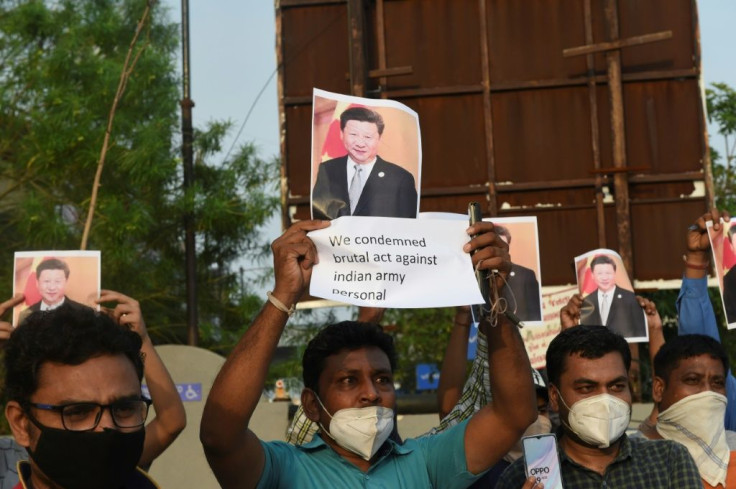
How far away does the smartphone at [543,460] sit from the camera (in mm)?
3811

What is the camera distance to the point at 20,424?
304cm

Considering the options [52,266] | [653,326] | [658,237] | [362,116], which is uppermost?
[658,237]

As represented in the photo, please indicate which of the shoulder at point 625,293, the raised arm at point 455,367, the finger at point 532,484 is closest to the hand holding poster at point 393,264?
the finger at point 532,484

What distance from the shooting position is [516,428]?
149 inches

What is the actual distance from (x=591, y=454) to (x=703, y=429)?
29.3 inches

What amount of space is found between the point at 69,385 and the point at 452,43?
33.4ft

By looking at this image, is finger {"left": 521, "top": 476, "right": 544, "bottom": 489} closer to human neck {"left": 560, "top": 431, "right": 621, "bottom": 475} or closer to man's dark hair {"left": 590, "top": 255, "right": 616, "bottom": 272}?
human neck {"left": 560, "top": 431, "right": 621, "bottom": 475}

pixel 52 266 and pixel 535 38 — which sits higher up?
pixel 535 38

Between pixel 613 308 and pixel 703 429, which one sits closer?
pixel 703 429

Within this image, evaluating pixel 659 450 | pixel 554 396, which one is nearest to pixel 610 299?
pixel 554 396

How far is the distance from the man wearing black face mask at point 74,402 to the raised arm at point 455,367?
2323mm

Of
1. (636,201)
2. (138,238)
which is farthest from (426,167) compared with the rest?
Result: (138,238)

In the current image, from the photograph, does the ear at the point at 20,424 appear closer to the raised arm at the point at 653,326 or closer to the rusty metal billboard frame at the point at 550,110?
the raised arm at the point at 653,326

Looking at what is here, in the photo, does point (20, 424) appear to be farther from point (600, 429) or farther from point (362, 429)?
point (600, 429)
